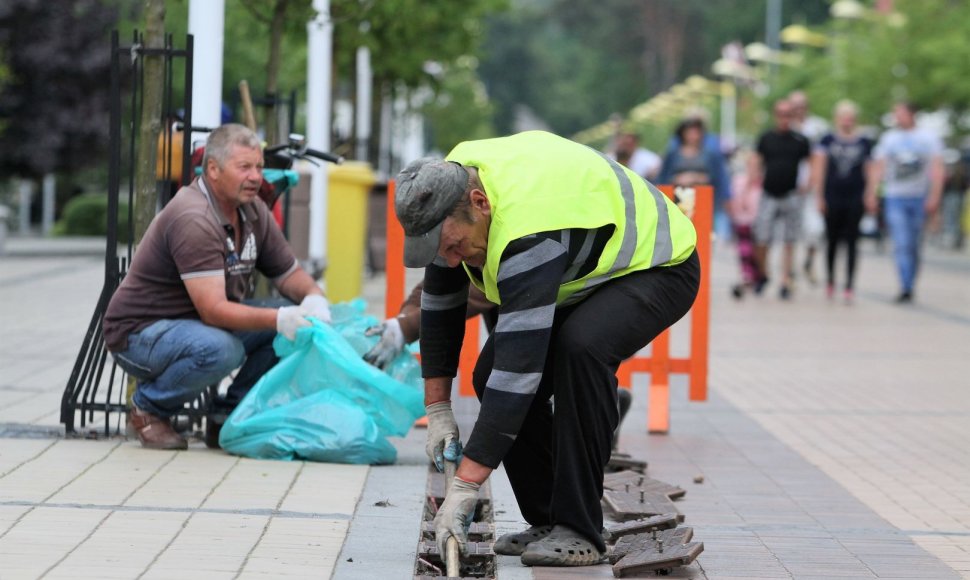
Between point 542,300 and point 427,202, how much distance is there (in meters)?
0.40

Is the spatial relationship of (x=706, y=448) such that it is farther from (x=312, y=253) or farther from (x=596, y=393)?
(x=312, y=253)

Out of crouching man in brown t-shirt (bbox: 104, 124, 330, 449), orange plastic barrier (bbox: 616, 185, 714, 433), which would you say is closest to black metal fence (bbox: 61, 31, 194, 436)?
crouching man in brown t-shirt (bbox: 104, 124, 330, 449)

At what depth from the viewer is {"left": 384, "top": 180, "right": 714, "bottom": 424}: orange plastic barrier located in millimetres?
7141

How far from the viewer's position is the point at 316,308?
6.25 metres

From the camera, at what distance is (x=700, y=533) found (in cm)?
534

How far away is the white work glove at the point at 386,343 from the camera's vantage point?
5875 millimetres

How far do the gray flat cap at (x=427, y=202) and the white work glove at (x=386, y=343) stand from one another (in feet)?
5.02

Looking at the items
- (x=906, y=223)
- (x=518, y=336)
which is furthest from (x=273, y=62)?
(x=906, y=223)

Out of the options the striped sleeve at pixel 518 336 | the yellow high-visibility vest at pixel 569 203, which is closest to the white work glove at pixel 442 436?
the striped sleeve at pixel 518 336

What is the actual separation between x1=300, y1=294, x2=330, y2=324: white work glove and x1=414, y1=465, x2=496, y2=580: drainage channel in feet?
2.83

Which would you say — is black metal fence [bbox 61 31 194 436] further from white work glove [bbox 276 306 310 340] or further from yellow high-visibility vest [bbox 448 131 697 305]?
yellow high-visibility vest [bbox 448 131 697 305]

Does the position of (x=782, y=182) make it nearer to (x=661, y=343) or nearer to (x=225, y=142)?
(x=661, y=343)

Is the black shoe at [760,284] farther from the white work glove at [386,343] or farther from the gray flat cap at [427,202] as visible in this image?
the gray flat cap at [427,202]

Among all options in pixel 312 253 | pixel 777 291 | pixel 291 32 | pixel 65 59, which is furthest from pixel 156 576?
pixel 65 59
